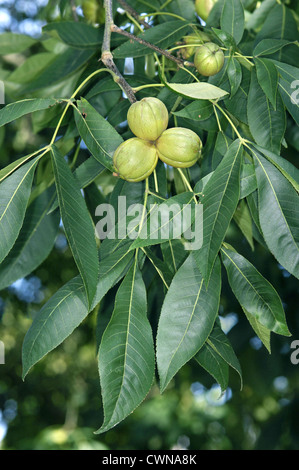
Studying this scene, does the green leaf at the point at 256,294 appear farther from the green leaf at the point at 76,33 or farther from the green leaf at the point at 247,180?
the green leaf at the point at 76,33

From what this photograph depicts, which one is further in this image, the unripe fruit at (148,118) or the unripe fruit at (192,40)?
the unripe fruit at (192,40)

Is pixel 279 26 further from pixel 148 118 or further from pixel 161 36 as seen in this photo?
pixel 148 118

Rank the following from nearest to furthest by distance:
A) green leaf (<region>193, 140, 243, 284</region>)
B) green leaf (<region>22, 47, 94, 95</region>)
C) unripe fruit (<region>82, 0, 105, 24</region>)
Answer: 1. green leaf (<region>193, 140, 243, 284</region>)
2. green leaf (<region>22, 47, 94, 95</region>)
3. unripe fruit (<region>82, 0, 105, 24</region>)

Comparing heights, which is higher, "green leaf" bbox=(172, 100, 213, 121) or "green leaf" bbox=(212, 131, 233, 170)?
"green leaf" bbox=(172, 100, 213, 121)

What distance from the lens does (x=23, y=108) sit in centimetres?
85

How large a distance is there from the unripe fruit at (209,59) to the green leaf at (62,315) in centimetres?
35

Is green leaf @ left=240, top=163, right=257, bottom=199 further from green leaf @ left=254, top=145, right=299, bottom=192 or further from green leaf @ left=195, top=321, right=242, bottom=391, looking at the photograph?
green leaf @ left=195, top=321, right=242, bottom=391

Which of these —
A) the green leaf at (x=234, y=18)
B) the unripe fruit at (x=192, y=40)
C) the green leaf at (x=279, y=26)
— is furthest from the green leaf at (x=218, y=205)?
the green leaf at (x=279, y=26)

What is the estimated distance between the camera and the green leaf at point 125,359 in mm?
739

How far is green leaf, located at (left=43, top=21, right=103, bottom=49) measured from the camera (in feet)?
3.92

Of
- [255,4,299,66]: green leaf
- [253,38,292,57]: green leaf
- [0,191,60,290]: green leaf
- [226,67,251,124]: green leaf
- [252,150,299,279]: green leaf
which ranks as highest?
[253,38,292,57]: green leaf

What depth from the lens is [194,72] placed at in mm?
1008

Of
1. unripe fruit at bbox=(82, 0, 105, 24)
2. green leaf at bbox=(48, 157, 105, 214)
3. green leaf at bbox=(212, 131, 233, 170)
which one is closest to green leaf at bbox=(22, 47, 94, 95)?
unripe fruit at bbox=(82, 0, 105, 24)

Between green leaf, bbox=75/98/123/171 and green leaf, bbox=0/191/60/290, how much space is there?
445 mm
